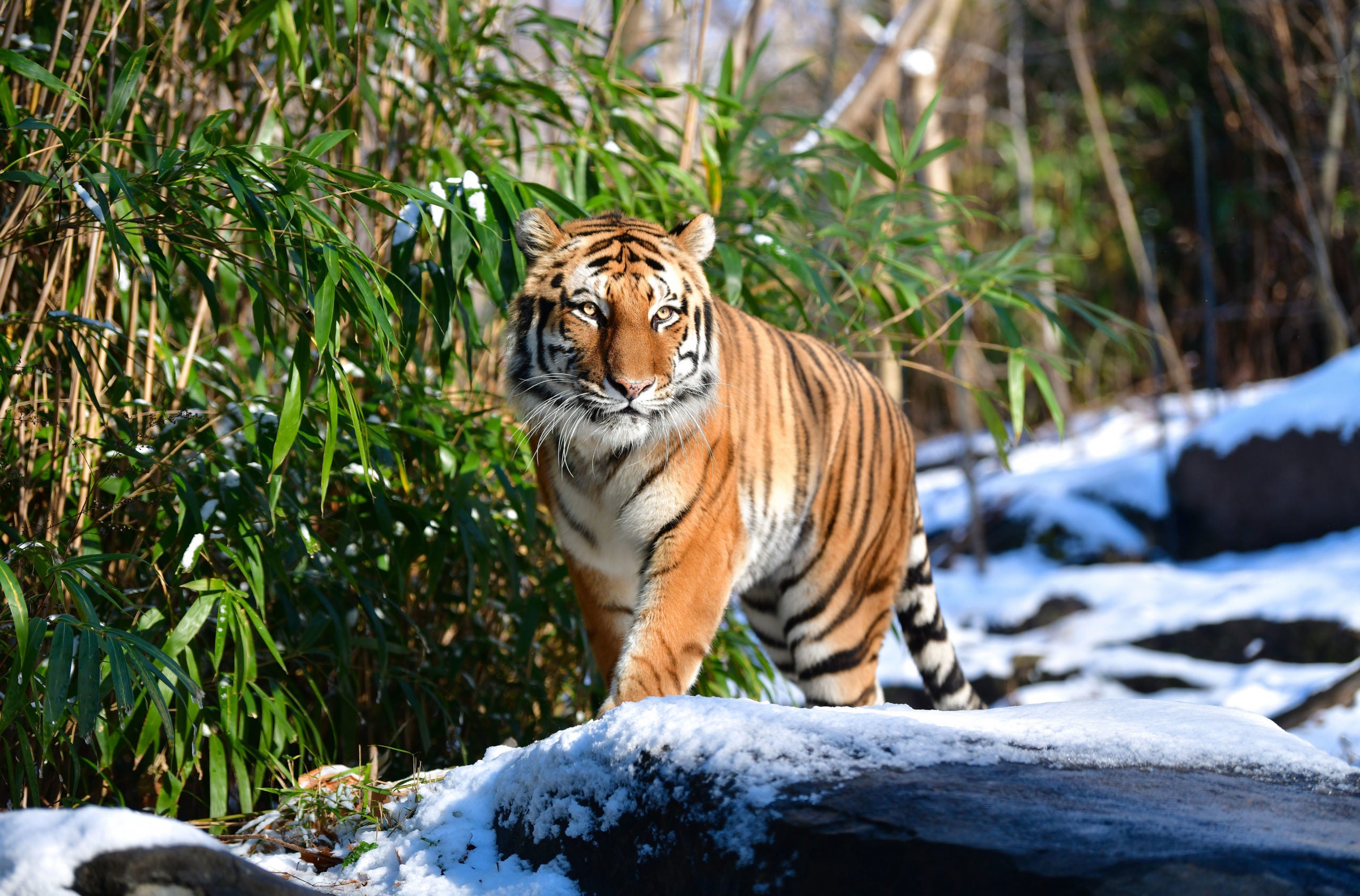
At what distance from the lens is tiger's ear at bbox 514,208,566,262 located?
2.55 m

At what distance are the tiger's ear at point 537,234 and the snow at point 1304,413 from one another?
5.28m

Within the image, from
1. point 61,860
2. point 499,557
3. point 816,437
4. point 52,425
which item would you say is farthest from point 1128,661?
point 61,860

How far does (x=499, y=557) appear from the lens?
305 cm

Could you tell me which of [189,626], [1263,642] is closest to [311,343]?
[189,626]

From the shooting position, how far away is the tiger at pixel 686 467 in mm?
2402

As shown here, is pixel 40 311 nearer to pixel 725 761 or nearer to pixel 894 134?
pixel 725 761

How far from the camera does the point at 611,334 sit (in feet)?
7.90

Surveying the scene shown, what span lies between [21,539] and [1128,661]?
15.2 feet

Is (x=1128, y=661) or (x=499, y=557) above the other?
(x=499, y=557)

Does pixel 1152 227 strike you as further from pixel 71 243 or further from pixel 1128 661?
pixel 71 243

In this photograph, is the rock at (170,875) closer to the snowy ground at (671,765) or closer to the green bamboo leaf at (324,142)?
the snowy ground at (671,765)

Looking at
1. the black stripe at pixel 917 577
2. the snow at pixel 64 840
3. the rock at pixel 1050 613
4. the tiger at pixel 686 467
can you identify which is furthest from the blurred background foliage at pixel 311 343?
the rock at pixel 1050 613

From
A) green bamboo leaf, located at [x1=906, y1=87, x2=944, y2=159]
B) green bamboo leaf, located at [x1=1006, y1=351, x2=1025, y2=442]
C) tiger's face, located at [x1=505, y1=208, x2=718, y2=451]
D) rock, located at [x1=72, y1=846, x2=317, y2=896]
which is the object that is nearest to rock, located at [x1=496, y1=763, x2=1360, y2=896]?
rock, located at [x1=72, y1=846, x2=317, y2=896]

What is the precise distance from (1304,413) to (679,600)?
542 cm
